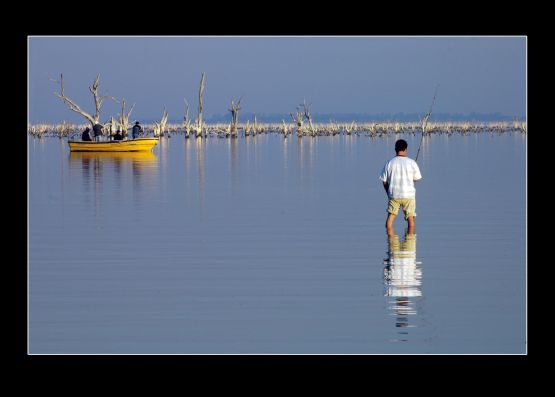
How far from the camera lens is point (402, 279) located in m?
10.9

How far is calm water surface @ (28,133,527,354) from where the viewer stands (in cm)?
868

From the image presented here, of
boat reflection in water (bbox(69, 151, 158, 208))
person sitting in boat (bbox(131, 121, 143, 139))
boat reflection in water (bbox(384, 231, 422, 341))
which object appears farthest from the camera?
person sitting in boat (bbox(131, 121, 143, 139))

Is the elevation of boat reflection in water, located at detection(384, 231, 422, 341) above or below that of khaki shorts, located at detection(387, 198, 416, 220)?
below

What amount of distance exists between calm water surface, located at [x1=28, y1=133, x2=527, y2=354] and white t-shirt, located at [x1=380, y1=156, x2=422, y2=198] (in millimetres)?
596

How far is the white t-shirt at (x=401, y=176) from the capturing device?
13836mm

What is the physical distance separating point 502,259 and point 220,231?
162 inches

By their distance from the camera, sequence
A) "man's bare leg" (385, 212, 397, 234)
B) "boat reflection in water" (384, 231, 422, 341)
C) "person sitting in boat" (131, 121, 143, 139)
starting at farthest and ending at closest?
Answer: 1. "person sitting in boat" (131, 121, 143, 139)
2. "man's bare leg" (385, 212, 397, 234)
3. "boat reflection in water" (384, 231, 422, 341)

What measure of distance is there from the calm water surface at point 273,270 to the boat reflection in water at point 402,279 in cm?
2

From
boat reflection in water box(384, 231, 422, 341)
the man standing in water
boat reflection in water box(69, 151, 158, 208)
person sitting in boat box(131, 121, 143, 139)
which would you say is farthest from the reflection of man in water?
person sitting in boat box(131, 121, 143, 139)

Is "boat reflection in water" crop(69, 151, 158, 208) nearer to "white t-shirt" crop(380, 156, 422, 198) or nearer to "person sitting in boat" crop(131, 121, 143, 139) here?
"person sitting in boat" crop(131, 121, 143, 139)

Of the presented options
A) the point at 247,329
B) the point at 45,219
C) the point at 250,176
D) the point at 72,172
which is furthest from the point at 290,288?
the point at 72,172

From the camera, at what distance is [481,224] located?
1576 centimetres

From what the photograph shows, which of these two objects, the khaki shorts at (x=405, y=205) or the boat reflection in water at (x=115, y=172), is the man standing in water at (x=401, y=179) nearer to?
the khaki shorts at (x=405, y=205)
